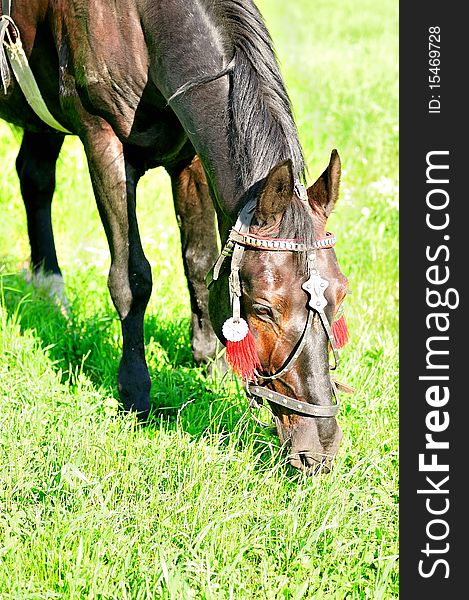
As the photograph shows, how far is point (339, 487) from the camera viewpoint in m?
3.54

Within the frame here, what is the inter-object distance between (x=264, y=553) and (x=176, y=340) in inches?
86.1

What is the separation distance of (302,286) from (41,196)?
2.93 m

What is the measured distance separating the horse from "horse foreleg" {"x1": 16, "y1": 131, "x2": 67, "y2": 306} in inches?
31.7

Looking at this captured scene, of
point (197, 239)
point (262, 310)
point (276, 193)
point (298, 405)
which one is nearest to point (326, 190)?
point (276, 193)

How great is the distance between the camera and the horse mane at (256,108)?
3.29 meters

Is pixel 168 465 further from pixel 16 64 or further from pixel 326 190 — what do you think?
pixel 16 64

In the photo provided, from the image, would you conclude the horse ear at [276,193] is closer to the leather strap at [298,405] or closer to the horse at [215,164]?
the horse at [215,164]

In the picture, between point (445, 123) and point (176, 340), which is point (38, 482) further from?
point (445, 123)

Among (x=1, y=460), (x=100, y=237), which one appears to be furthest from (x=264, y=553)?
(x=100, y=237)

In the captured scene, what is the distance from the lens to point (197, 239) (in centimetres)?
478

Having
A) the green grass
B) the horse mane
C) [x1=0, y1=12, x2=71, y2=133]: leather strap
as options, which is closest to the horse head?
the horse mane

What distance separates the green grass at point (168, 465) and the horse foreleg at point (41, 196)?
16 centimetres

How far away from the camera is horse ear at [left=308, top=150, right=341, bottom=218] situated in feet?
10.8

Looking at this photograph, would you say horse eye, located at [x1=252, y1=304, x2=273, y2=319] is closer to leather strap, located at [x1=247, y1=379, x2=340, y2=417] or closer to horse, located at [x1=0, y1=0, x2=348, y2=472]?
horse, located at [x1=0, y1=0, x2=348, y2=472]
